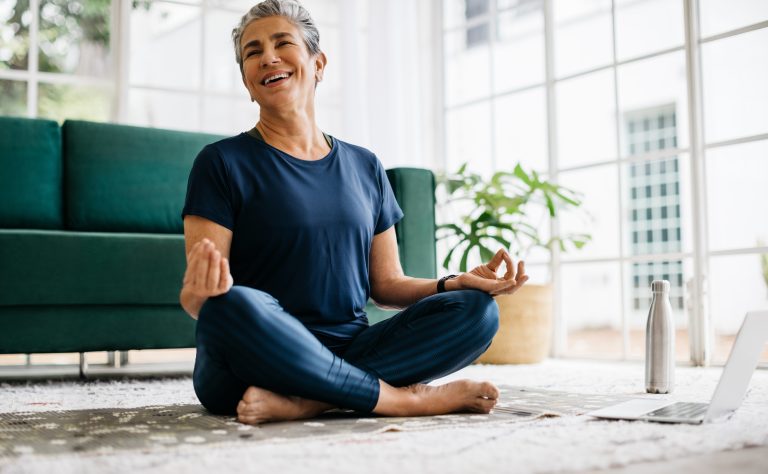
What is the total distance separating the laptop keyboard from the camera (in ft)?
5.17

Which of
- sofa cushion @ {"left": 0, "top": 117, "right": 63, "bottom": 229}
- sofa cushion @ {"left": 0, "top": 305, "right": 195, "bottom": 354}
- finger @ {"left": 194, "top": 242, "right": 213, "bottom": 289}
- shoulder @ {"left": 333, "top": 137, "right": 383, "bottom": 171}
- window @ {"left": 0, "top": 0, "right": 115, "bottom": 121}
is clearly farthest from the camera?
window @ {"left": 0, "top": 0, "right": 115, "bottom": 121}

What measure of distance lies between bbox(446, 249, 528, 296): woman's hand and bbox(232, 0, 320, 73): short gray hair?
623 millimetres

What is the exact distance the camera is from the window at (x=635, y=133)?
11.7 feet

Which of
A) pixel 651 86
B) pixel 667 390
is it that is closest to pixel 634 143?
pixel 651 86

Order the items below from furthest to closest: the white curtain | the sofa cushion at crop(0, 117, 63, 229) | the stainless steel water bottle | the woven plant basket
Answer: the white curtain, the woven plant basket, the sofa cushion at crop(0, 117, 63, 229), the stainless steel water bottle

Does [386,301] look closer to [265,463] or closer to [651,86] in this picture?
[265,463]

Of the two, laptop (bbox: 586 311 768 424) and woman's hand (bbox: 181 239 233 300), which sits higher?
woman's hand (bbox: 181 239 233 300)

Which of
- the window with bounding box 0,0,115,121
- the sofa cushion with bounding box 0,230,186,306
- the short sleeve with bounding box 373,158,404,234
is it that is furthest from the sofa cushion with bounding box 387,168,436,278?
the window with bounding box 0,0,115,121

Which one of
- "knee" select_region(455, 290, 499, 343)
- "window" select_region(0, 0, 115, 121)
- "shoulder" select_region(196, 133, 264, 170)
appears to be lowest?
"knee" select_region(455, 290, 499, 343)

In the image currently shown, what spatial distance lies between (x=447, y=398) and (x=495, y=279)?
27cm

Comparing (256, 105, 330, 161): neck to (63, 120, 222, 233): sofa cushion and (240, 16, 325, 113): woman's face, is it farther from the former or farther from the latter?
(63, 120, 222, 233): sofa cushion

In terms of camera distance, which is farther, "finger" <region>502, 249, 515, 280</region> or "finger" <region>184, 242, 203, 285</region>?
"finger" <region>502, 249, 515, 280</region>

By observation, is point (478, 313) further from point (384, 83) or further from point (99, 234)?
point (384, 83)

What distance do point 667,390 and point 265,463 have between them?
149 cm
